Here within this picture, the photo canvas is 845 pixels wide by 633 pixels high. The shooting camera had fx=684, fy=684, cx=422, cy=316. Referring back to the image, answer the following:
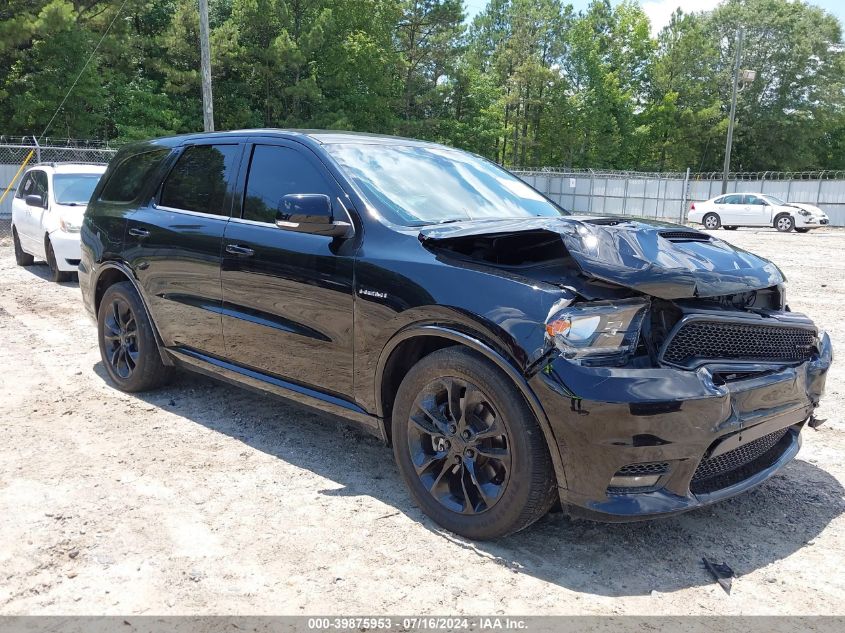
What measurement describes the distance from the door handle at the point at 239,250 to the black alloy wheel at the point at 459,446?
1.46 meters

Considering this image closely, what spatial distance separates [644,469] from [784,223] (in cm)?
2586

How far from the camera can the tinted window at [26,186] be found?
447 inches

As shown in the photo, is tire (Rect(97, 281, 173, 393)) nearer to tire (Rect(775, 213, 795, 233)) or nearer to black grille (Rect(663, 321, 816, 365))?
black grille (Rect(663, 321, 816, 365))

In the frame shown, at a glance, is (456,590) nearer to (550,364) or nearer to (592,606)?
(592,606)

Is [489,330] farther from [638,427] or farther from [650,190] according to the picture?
[650,190]

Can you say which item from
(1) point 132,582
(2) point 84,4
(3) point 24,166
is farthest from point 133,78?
(1) point 132,582

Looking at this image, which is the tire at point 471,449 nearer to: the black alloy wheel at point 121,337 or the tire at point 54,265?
the black alloy wheel at point 121,337

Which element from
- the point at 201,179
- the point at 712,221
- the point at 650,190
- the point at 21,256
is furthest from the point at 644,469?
the point at 650,190

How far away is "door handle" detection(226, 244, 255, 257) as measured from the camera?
3.95 metres

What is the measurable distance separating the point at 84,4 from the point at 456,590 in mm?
34332

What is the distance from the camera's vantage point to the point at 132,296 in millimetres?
4926

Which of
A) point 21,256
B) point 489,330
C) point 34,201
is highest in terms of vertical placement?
point 489,330

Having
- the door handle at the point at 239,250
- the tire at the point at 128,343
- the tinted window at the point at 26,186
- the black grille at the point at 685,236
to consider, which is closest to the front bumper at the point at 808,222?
the tinted window at the point at 26,186

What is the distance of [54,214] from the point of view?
9992 mm
